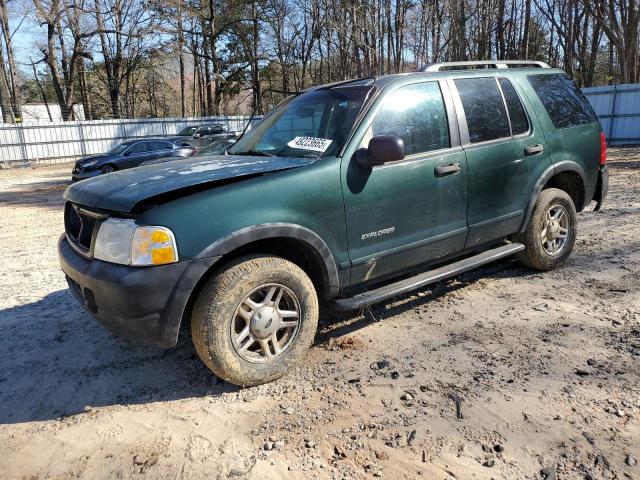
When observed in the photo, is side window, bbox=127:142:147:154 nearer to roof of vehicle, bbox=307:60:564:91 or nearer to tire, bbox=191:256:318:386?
roof of vehicle, bbox=307:60:564:91

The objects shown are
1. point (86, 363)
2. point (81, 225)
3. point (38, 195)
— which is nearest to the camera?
point (81, 225)

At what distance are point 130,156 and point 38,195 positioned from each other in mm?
3029

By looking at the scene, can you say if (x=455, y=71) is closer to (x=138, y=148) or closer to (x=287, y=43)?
(x=138, y=148)

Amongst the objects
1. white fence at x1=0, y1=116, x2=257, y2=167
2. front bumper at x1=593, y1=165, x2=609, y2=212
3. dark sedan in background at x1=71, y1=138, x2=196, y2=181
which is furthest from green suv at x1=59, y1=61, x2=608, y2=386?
white fence at x1=0, y1=116, x2=257, y2=167

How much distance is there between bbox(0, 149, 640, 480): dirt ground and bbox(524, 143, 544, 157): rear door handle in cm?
122

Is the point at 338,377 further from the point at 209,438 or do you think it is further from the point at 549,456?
the point at 549,456

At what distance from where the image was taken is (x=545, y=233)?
4.76 meters

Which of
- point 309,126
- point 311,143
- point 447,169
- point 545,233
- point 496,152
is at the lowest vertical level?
point 545,233

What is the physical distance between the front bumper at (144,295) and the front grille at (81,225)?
315 mm

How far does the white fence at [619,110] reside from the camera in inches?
782

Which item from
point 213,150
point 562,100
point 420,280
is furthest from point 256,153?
point 213,150

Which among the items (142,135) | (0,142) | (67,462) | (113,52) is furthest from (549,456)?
(113,52)

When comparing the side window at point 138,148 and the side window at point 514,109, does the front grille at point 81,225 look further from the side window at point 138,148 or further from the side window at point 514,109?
the side window at point 138,148

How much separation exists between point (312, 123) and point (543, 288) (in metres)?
2.59
